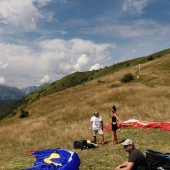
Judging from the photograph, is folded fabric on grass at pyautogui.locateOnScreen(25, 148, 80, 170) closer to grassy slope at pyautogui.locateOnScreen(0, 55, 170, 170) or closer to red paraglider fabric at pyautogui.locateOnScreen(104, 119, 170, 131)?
grassy slope at pyautogui.locateOnScreen(0, 55, 170, 170)

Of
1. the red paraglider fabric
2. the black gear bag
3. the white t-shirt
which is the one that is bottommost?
the black gear bag

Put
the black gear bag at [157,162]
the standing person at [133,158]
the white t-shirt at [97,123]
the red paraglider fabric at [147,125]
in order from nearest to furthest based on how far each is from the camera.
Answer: the standing person at [133,158] → the black gear bag at [157,162] → the white t-shirt at [97,123] → the red paraglider fabric at [147,125]

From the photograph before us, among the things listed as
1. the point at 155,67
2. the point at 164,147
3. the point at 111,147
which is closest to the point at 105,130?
the point at 111,147

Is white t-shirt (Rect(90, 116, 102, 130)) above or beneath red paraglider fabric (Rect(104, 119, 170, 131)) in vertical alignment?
above

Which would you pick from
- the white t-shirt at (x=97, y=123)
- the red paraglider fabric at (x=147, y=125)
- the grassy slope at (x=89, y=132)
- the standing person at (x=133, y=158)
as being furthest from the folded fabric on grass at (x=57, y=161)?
the red paraglider fabric at (x=147, y=125)

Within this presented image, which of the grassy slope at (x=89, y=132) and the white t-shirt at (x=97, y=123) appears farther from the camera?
the white t-shirt at (x=97, y=123)

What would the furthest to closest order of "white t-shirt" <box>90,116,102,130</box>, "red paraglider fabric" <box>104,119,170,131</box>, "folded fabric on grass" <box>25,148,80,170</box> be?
"red paraglider fabric" <box>104,119,170,131</box>, "white t-shirt" <box>90,116,102,130</box>, "folded fabric on grass" <box>25,148,80,170</box>

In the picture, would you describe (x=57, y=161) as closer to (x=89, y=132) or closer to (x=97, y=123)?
(x=97, y=123)

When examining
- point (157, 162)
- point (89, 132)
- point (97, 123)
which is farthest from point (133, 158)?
point (89, 132)

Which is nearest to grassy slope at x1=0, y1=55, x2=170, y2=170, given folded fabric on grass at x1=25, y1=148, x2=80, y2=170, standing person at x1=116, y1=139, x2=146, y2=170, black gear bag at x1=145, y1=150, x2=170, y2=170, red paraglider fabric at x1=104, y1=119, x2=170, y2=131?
red paraglider fabric at x1=104, y1=119, x2=170, y2=131

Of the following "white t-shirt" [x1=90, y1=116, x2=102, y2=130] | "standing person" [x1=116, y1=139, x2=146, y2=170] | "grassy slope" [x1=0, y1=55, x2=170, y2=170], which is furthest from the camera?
"white t-shirt" [x1=90, y1=116, x2=102, y2=130]

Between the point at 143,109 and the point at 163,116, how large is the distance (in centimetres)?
523

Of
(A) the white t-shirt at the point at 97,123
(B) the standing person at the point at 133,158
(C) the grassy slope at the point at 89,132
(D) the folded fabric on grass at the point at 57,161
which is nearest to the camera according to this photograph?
(B) the standing person at the point at 133,158

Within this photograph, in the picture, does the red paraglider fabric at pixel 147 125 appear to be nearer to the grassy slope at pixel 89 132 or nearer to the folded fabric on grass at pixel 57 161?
the grassy slope at pixel 89 132
